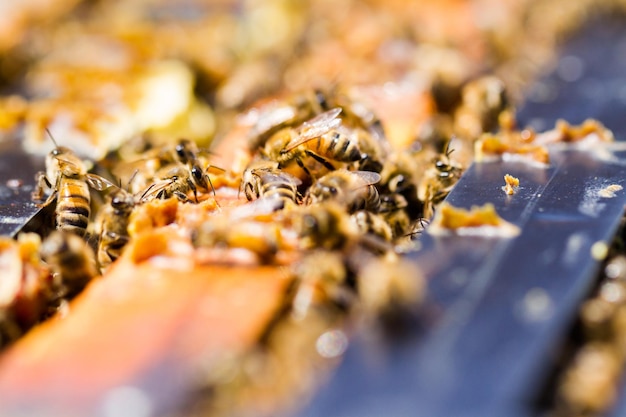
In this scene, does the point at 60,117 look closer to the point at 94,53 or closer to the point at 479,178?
the point at 94,53

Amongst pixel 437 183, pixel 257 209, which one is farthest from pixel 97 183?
pixel 437 183

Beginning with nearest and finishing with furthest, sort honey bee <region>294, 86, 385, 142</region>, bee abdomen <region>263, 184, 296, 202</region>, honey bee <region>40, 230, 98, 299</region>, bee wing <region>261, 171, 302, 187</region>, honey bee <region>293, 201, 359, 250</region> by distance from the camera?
1. honey bee <region>293, 201, 359, 250</region>
2. honey bee <region>40, 230, 98, 299</region>
3. bee abdomen <region>263, 184, 296, 202</region>
4. bee wing <region>261, 171, 302, 187</region>
5. honey bee <region>294, 86, 385, 142</region>

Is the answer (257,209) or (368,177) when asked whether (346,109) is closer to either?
(368,177)

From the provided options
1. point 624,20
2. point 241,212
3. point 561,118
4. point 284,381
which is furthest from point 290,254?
point 624,20

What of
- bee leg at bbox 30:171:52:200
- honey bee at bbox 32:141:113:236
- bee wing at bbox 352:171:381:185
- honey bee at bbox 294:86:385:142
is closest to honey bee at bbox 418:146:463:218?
honey bee at bbox 294:86:385:142

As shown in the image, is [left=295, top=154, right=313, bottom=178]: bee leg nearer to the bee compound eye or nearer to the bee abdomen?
the bee abdomen
